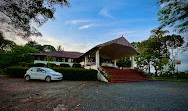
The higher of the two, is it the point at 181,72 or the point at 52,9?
the point at 52,9

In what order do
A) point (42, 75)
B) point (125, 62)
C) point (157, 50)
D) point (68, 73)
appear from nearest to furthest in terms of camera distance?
point (42, 75)
point (68, 73)
point (157, 50)
point (125, 62)

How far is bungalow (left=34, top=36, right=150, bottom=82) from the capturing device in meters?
10.5

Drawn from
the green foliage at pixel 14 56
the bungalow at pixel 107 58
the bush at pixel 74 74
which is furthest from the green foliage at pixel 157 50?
the green foliage at pixel 14 56

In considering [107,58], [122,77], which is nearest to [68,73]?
[122,77]

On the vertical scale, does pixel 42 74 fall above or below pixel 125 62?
below

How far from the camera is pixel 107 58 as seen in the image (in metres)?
21.8

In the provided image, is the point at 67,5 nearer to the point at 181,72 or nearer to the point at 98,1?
the point at 98,1

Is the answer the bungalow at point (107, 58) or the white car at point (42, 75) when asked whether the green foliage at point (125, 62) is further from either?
the white car at point (42, 75)

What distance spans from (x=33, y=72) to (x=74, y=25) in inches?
271

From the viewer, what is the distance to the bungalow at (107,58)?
34.5 feet

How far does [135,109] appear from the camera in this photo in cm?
270

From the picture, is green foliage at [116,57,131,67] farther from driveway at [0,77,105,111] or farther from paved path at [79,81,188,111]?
driveway at [0,77,105,111]

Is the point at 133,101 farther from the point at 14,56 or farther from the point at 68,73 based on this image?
the point at 14,56

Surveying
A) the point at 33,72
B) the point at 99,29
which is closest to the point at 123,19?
the point at 99,29
